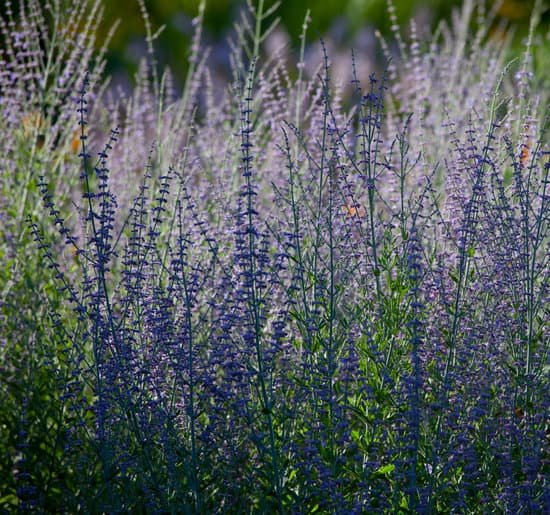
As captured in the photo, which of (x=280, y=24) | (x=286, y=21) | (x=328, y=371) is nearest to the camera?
(x=328, y=371)

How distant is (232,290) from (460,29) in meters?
3.37

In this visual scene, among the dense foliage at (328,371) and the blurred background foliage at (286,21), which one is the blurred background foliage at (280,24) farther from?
the dense foliage at (328,371)

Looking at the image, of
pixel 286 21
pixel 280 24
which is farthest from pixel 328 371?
pixel 286 21

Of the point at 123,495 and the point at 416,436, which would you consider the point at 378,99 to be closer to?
the point at 416,436

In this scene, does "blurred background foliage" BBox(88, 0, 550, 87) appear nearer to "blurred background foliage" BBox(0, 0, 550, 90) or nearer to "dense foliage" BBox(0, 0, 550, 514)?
"blurred background foliage" BBox(0, 0, 550, 90)

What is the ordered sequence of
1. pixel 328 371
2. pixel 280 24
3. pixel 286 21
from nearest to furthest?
pixel 328 371, pixel 280 24, pixel 286 21

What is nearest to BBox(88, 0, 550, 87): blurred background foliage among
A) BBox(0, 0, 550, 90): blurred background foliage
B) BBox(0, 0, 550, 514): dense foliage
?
BBox(0, 0, 550, 90): blurred background foliage

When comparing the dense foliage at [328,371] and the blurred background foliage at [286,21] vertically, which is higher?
the blurred background foliage at [286,21]

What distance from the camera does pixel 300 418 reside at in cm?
300

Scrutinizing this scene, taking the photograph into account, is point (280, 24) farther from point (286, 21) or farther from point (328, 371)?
point (328, 371)

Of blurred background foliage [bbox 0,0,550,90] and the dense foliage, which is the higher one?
blurred background foliage [bbox 0,0,550,90]

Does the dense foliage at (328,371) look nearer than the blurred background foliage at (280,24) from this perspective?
Yes

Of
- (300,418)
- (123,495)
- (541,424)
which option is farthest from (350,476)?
(123,495)

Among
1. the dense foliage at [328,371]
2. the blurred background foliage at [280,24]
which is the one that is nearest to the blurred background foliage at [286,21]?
the blurred background foliage at [280,24]
